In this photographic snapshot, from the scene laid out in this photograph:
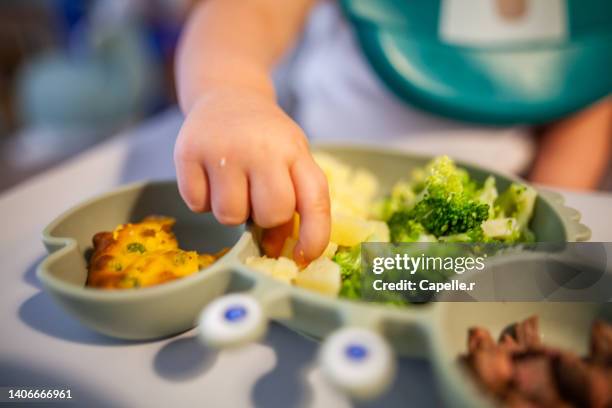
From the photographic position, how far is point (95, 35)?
6.38ft

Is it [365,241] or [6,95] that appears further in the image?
[6,95]

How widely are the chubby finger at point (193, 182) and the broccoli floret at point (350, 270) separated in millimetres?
139

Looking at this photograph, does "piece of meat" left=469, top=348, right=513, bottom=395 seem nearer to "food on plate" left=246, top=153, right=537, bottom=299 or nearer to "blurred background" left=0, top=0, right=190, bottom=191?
"food on plate" left=246, top=153, right=537, bottom=299

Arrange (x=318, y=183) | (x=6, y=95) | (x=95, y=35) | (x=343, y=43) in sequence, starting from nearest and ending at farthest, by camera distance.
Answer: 1. (x=318, y=183)
2. (x=343, y=43)
3. (x=95, y=35)
4. (x=6, y=95)

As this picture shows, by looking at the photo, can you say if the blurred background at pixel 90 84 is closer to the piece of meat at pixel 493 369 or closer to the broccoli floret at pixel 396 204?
the broccoli floret at pixel 396 204

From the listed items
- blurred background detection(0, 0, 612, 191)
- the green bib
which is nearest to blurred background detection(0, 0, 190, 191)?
blurred background detection(0, 0, 612, 191)

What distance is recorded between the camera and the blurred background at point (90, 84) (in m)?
1.82

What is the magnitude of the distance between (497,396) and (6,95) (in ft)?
8.99

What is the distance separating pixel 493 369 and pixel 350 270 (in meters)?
0.15

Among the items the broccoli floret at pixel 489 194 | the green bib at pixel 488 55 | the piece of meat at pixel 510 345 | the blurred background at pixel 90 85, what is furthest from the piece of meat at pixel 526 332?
the blurred background at pixel 90 85

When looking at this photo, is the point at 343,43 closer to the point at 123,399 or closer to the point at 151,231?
the point at 151,231

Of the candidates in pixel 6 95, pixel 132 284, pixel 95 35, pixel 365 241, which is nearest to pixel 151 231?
pixel 132 284

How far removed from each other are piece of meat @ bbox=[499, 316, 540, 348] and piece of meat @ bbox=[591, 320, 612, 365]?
4 cm

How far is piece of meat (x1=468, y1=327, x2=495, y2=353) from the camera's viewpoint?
353 millimetres
